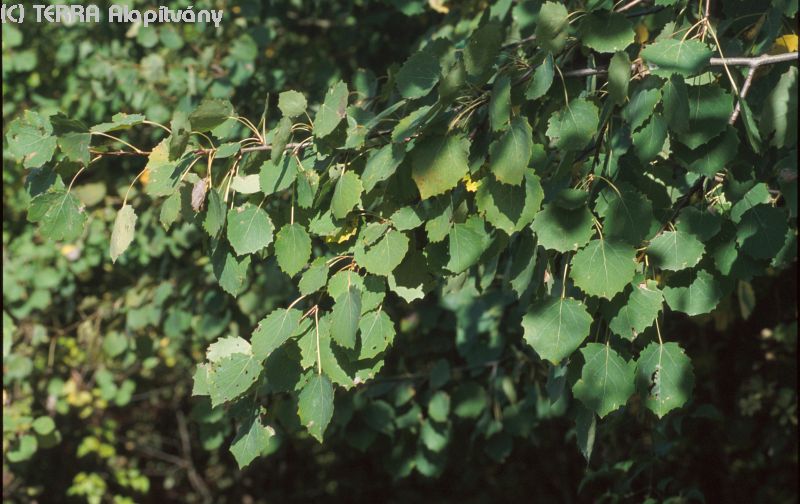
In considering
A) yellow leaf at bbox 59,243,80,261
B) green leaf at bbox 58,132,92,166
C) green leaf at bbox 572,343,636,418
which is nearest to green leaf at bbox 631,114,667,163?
green leaf at bbox 572,343,636,418

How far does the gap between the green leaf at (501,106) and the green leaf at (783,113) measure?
40cm

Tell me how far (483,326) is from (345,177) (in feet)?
5.39

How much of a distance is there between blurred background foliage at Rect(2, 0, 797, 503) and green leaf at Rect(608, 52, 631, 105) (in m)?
1.40

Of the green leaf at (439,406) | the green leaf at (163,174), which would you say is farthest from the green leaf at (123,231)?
the green leaf at (439,406)

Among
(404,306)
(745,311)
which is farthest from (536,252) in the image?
(404,306)

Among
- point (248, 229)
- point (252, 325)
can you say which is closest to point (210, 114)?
point (248, 229)

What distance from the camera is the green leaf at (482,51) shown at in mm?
1545

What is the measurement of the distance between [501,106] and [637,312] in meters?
0.41

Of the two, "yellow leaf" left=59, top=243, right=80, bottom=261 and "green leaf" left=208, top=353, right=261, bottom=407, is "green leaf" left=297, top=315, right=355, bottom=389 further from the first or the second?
"yellow leaf" left=59, top=243, right=80, bottom=261

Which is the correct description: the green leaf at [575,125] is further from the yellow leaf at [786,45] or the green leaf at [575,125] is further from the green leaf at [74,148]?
the green leaf at [74,148]

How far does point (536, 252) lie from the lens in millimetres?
1753

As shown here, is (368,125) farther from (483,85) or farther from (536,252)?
(536,252)

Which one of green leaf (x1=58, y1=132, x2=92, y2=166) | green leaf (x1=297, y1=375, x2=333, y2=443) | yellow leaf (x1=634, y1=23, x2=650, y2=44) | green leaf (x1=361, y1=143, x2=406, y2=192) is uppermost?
green leaf (x1=361, y1=143, x2=406, y2=192)

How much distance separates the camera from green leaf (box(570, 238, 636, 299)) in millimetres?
1471
